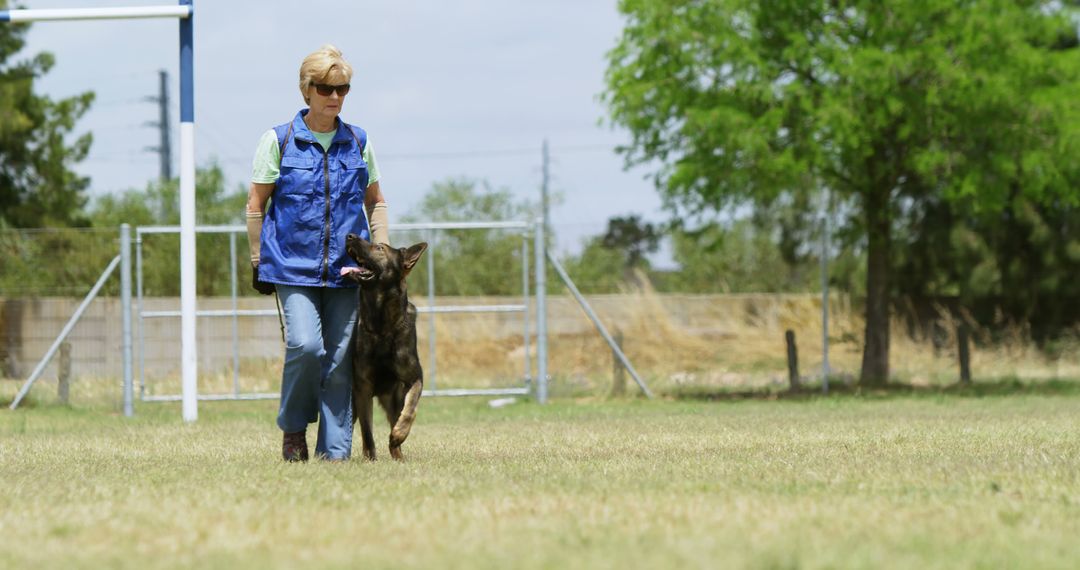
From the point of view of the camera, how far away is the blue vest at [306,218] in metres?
8.68

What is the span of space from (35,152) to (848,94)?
17764 mm

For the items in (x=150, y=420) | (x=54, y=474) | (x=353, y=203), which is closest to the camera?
(x=54, y=474)

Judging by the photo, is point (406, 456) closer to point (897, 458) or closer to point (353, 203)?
point (353, 203)

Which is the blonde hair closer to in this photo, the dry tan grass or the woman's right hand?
the woman's right hand

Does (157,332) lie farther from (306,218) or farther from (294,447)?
(306,218)

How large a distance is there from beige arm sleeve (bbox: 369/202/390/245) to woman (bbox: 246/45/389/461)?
0.10m

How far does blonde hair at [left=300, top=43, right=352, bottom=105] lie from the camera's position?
8.60 metres

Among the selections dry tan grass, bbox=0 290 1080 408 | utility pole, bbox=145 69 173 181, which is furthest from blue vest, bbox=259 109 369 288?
utility pole, bbox=145 69 173 181

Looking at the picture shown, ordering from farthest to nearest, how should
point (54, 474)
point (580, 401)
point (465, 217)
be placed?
point (465, 217), point (580, 401), point (54, 474)

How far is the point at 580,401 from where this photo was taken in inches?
779

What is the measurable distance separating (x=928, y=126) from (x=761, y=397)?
177 inches

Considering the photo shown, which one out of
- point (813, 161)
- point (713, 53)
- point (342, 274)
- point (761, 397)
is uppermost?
point (713, 53)

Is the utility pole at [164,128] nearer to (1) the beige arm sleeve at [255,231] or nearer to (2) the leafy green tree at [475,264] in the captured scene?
(2) the leafy green tree at [475,264]

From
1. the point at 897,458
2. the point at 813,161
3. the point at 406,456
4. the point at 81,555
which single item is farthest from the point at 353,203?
the point at 813,161
